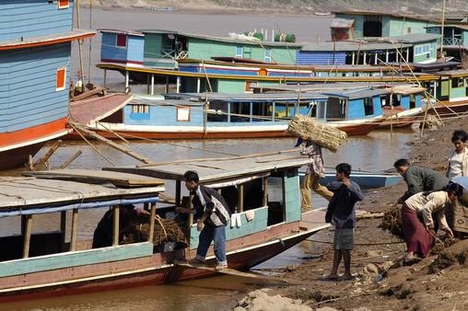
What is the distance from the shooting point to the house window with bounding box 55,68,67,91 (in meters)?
24.5

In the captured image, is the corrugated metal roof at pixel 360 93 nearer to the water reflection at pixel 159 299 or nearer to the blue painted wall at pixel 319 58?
the blue painted wall at pixel 319 58

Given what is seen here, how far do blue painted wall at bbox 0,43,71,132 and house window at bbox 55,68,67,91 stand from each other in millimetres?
81

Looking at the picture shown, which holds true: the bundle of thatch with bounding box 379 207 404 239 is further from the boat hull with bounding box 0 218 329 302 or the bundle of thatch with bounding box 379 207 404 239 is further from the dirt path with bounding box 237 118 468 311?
the boat hull with bounding box 0 218 329 302

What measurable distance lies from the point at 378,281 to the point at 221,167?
302 cm

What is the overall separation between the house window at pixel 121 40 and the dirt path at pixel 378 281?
21.0 metres

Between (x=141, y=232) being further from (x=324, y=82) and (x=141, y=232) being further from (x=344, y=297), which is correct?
(x=324, y=82)

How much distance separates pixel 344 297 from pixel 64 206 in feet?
11.5

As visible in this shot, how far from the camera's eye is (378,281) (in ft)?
44.2

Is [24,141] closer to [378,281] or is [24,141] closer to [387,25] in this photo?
[378,281]

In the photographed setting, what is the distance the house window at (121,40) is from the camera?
3809cm

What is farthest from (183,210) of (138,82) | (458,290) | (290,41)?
(290,41)

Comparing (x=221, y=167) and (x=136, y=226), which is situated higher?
(x=221, y=167)

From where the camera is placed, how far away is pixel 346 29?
51.2 m

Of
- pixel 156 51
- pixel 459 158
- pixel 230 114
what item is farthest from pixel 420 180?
pixel 156 51
